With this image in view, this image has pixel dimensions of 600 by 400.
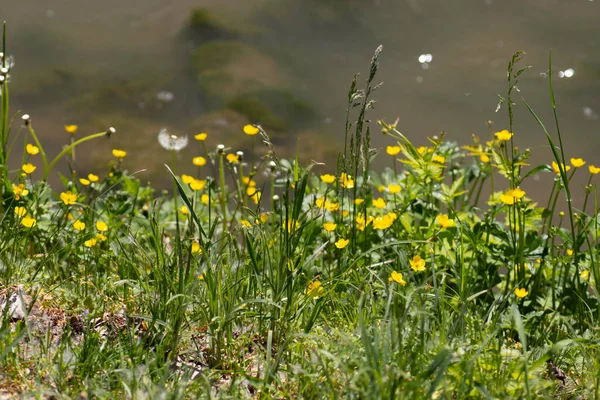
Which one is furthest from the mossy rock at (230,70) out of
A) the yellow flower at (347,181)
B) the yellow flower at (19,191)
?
the yellow flower at (347,181)

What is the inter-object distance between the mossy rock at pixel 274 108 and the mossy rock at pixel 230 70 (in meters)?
0.09

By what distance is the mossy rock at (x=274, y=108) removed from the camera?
4.97m

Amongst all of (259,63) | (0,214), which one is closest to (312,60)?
(259,63)

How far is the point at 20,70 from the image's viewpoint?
5.41 m

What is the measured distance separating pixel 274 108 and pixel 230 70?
61cm

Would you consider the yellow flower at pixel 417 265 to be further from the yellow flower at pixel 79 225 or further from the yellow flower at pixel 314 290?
the yellow flower at pixel 79 225

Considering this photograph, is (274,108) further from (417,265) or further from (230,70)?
(417,265)

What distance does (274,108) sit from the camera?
5.05 meters

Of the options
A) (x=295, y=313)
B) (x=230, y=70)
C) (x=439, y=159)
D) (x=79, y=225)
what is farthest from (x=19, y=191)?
(x=230, y=70)

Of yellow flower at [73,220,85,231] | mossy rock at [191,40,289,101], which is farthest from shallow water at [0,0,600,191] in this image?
yellow flower at [73,220,85,231]

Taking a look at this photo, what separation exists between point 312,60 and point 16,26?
2418 mm

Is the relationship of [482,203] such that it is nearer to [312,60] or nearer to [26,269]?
[312,60]

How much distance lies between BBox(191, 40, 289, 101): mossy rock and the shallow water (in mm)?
32

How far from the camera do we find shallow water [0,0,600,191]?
4.83 meters
